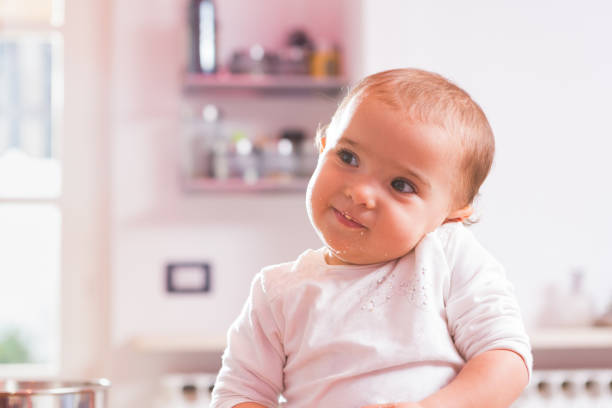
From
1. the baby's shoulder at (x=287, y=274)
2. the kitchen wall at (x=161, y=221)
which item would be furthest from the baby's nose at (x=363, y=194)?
the kitchen wall at (x=161, y=221)

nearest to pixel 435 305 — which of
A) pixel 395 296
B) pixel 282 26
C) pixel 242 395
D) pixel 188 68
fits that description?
pixel 395 296

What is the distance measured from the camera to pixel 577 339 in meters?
2.54

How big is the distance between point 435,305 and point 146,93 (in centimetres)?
206

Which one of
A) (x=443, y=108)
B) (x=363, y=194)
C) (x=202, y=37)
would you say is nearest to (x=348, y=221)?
(x=363, y=194)

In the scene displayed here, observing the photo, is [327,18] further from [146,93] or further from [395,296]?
[395,296]

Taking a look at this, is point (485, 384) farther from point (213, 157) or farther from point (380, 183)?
point (213, 157)

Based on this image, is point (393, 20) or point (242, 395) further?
point (393, 20)

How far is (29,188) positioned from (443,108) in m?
2.26

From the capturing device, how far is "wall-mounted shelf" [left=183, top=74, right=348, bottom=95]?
8.29ft

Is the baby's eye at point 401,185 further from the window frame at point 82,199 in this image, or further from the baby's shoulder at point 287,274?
the window frame at point 82,199

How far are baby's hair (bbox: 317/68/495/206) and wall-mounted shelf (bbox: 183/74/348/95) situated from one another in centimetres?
180

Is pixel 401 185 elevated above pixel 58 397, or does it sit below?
above

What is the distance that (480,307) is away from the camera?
720mm

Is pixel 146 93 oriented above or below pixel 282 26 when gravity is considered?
below
